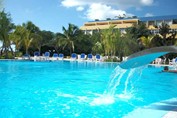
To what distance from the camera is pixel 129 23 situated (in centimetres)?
6334

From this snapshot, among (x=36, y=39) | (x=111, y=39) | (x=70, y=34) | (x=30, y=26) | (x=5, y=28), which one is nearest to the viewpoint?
(x=5, y=28)

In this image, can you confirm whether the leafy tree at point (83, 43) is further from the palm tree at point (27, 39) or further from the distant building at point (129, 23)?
the distant building at point (129, 23)

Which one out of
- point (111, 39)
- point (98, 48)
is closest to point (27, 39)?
point (98, 48)

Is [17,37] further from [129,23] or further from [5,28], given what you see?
[129,23]

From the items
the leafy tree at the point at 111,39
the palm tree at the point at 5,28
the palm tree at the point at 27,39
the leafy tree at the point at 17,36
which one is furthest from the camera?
the palm tree at the point at 27,39

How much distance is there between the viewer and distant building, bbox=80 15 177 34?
59.5 m

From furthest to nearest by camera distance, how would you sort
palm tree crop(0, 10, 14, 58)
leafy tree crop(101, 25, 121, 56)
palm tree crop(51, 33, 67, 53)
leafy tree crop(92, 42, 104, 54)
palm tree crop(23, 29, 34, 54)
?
palm tree crop(51, 33, 67, 53), leafy tree crop(92, 42, 104, 54), palm tree crop(23, 29, 34, 54), leafy tree crop(101, 25, 121, 56), palm tree crop(0, 10, 14, 58)

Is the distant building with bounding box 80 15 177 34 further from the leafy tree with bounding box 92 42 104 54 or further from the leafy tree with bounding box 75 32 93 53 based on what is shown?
the leafy tree with bounding box 92 42 104 54

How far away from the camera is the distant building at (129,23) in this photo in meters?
59.5

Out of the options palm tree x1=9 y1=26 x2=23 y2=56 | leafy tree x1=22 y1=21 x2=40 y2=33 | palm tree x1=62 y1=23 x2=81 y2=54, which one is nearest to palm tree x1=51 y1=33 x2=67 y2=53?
palm tree x1=62 y1=23 x2=81 y2=54

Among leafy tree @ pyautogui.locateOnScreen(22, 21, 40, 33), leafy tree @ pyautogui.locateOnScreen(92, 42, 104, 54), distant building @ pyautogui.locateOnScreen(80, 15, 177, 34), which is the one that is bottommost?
leafy tree @ pyautogui.locateOnScreen(92, 42, 104, 54)

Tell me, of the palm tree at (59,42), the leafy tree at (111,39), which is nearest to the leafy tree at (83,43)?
the palm tree at (59,42)

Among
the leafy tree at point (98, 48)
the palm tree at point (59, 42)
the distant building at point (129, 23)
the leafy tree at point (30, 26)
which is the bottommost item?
the leafy tree at point (98, 48)

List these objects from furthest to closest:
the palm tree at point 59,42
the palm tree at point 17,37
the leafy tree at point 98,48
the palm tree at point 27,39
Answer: the palm tree at point 59,42, the leafy tree at point 98,48, the palm tree at point 27,39, the palm tree at point 17,37
